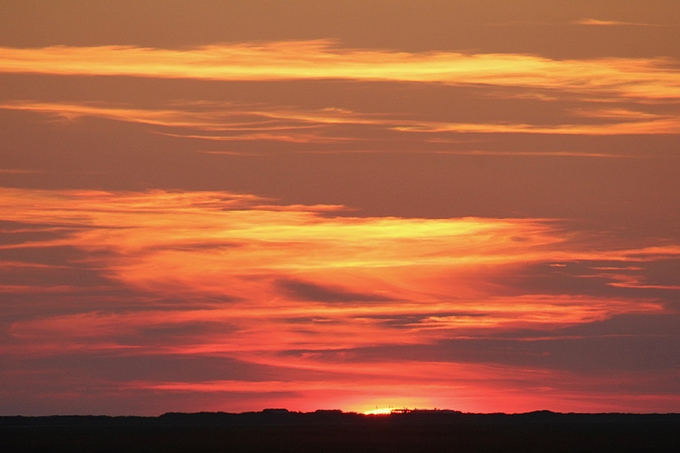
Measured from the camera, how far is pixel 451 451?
4471 inches

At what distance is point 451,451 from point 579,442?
66.6ft

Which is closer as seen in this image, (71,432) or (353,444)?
(353,444)

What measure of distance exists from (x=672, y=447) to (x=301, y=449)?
33758 millimetres

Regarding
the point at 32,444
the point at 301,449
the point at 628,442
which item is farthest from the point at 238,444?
the point at 628,442

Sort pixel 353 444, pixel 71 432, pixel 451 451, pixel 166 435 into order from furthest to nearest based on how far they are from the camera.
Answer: pixel 71 432, pixel 166 435, pixel 353 444, pixel 451 451

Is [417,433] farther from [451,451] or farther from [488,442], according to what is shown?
[451,451]

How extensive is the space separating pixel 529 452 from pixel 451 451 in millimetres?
6759

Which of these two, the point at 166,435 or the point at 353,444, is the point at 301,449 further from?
the point at 166,435

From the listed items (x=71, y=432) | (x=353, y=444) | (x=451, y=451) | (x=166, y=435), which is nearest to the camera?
(x=451, y=451)

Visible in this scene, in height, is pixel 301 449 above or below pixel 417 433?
below

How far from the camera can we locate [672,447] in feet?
391

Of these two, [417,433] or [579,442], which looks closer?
[579,442]

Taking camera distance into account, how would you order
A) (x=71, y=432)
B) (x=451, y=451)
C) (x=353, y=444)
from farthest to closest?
(x=71, y=432), (x=353, y=444), (x=451, y=451)

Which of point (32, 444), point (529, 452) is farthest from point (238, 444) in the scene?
point (529, 452)
